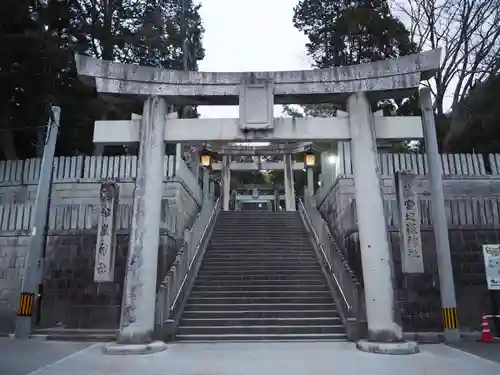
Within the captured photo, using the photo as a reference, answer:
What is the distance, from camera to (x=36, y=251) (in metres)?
10.1

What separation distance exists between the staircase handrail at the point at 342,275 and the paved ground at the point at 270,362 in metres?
1.12

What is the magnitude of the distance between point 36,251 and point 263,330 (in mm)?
5909

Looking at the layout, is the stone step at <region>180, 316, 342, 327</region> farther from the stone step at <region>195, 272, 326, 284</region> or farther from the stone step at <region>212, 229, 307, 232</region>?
the stone step at <region>212, 229, 307, 232</region>

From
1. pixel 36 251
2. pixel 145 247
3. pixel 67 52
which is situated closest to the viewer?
pixel 145 247

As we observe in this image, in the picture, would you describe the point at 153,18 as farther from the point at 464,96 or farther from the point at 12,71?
the point at 464,96

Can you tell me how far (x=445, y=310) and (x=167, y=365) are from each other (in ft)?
20.2

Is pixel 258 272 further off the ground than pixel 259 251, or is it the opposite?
pixel 259 251

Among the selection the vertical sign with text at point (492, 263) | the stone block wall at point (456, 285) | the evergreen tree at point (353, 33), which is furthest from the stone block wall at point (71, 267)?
the evergreen tree at point (353, 33)

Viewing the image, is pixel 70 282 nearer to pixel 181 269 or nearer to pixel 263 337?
pixel 181 269

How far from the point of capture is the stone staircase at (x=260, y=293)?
9.05 meters

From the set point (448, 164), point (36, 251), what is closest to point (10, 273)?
point (36, 251)

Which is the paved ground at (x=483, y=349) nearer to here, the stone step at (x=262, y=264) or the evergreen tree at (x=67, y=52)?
the stone step at (x=262, y=264)

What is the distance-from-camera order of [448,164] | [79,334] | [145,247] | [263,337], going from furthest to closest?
[448,164]
[79,334]
[263,337]
[145,247]

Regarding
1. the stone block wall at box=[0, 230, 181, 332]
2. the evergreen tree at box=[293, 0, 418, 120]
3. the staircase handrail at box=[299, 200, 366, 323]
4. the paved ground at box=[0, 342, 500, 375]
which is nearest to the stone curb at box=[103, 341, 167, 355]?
the paved ground at box=[0, 342, 500, 375]
